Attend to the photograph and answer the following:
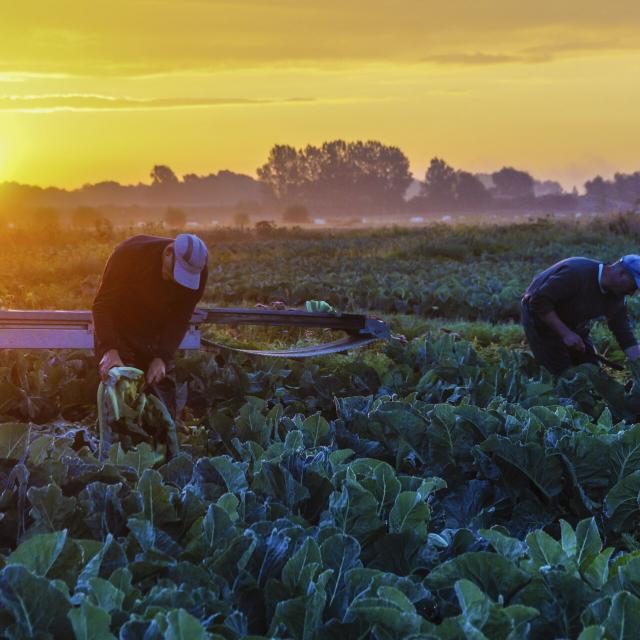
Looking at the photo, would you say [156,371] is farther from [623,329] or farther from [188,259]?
[623,329]

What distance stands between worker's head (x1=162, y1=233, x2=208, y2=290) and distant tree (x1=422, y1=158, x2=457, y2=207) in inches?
5794

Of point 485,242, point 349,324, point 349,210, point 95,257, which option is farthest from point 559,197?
point 349,324

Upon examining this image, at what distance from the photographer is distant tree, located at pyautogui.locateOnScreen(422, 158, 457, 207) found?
494 ft

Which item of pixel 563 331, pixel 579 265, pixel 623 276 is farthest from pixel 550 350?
pixel 623 276

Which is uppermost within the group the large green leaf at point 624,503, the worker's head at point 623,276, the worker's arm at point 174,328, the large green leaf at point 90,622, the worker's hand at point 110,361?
the worker's head at point 623,276

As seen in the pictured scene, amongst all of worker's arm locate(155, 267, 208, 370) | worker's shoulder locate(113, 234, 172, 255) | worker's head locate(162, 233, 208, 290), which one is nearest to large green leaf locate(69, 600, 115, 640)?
worker's head locate(162, 233, 208, 290)

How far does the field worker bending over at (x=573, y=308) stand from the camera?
735 centimetres

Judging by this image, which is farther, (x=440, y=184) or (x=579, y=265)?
(x=440, y=184)

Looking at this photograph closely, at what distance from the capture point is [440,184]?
151 metres

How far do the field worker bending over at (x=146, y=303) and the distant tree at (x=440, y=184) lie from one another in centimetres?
14680

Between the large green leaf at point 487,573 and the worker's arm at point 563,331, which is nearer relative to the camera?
the large green leaf at point 487,573

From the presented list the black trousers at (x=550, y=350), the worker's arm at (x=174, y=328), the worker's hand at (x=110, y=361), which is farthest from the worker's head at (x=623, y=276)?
the worker's hand at (x=110, y=361)

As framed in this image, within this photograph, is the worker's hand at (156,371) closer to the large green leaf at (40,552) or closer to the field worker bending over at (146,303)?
the field worker bending over at (146,303)

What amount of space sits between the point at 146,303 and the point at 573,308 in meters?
3.61
